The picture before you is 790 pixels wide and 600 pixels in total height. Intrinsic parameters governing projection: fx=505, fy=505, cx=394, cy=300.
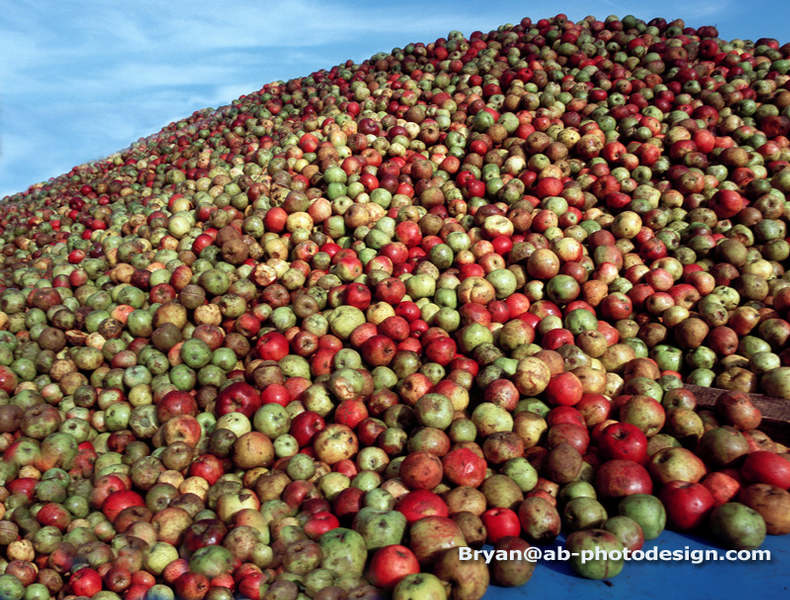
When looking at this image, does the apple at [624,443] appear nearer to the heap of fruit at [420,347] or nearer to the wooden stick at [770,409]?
the heap of fruit at [420,347]

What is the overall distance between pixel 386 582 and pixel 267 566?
1.07m

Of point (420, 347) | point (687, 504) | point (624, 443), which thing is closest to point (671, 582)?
point (687, 504)

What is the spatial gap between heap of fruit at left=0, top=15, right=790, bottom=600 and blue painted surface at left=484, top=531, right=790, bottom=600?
0.49 feet

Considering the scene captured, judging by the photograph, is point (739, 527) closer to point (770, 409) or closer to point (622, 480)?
point (622, 480)

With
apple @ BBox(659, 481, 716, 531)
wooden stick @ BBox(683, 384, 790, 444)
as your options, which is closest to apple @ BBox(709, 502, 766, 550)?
apple @ BBox(659, 481, 716, 531)

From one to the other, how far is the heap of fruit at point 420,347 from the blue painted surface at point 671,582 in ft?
0.49

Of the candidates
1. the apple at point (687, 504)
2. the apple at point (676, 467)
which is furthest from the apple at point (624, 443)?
the apple at point (687, 504)

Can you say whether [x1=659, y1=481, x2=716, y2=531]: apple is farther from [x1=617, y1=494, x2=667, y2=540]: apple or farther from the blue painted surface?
the blue painted surface

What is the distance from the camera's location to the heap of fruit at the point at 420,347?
4207 mm

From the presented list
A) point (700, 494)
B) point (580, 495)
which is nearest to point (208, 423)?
point (580, 495)

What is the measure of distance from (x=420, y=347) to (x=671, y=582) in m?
3.49

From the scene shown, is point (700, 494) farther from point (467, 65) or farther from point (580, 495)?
point (467, 65)

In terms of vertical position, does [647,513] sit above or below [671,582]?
above

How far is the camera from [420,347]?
21.1ft
